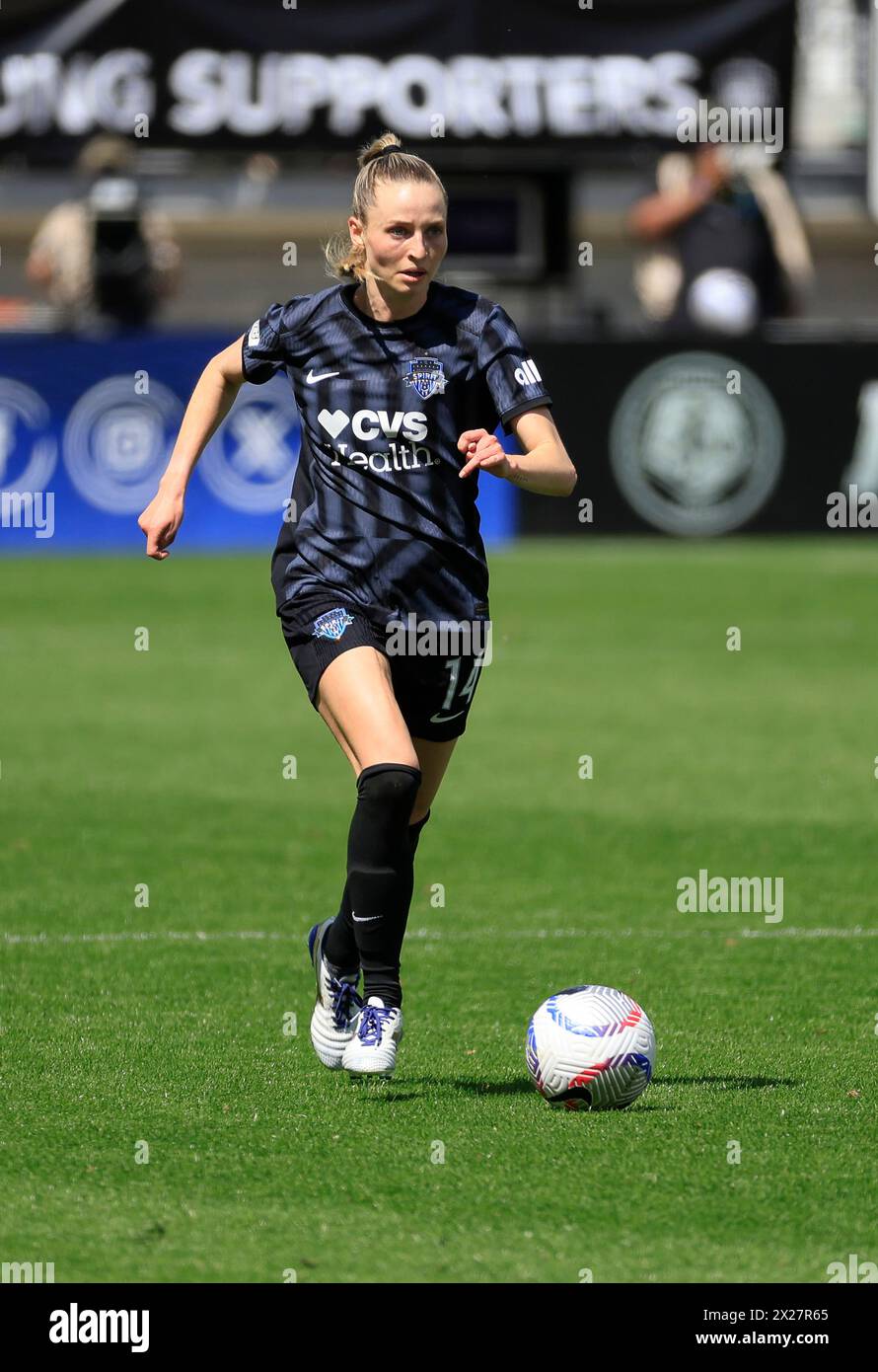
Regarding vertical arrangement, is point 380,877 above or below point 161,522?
below

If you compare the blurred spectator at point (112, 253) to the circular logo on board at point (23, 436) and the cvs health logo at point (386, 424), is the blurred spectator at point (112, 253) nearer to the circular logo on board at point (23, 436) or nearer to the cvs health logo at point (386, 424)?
the circular logo on board at point (23, 436)

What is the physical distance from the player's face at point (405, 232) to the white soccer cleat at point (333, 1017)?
1.80 m

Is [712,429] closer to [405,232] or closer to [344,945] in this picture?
[344,945]

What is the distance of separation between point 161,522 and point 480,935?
106 inches

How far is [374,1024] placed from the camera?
239 inches

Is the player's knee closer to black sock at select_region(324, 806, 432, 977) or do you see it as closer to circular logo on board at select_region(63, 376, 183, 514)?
black sock at select_region(324, 806, 432, 977)

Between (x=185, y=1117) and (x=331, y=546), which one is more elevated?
(x=331, y=546)

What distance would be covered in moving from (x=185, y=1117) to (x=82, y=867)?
3.86m

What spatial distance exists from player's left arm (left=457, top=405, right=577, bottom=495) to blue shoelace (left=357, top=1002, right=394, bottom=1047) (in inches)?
53.3

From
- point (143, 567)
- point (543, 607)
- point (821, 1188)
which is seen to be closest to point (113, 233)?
point (143, 567)

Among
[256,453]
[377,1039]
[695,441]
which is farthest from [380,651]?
[695,441]

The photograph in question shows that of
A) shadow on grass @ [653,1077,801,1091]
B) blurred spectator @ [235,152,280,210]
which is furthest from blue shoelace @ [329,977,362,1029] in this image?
blurred spectator @ [235,152,280,210]

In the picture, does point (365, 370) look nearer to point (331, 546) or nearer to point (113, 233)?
point (331, 546)
